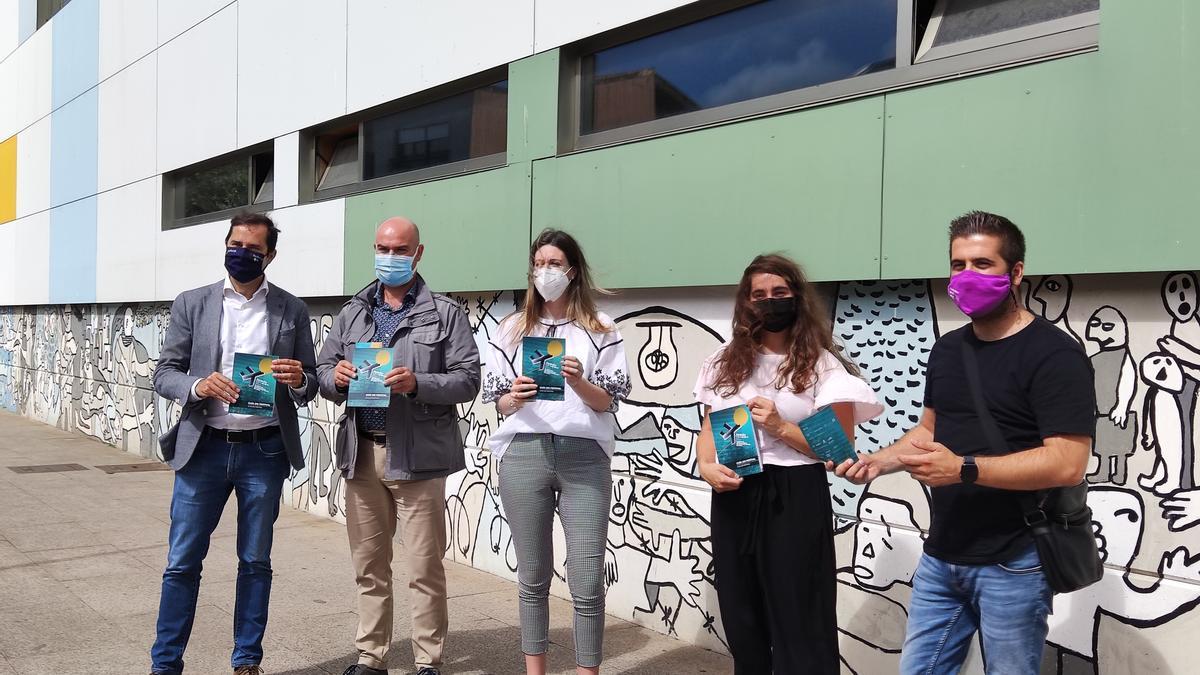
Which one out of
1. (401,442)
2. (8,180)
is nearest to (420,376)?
(401,442)

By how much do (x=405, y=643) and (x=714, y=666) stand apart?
1.56 metres

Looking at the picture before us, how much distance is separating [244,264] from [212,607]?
2.43m

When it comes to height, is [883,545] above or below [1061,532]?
below

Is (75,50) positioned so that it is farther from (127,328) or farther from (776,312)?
(776,312)

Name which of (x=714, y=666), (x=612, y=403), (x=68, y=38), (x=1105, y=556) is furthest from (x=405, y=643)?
(x=68, y=38)

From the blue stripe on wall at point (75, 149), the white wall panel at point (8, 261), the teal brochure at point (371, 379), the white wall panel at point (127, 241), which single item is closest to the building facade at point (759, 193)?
the teal brochure at point (371, 379)

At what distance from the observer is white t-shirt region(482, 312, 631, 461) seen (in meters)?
3.69

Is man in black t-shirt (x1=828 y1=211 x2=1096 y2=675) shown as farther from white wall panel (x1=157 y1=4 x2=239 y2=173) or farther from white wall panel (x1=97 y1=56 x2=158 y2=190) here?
white wall panel (x1=97 y1=56 x2=158 y2=190)

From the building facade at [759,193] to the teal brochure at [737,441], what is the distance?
1.27 meters

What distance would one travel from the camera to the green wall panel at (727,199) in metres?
4.09

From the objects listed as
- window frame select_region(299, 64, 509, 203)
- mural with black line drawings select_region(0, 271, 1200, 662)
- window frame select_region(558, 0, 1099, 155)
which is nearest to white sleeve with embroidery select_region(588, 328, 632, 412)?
mural with black line drawings select_region(0, 271, 1200, 662)

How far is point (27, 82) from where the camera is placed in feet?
51.1

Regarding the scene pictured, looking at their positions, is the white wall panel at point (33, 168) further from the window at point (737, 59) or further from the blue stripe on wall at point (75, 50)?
the window at point (737, 59)

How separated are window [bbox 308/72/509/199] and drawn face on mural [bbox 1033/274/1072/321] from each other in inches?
142
